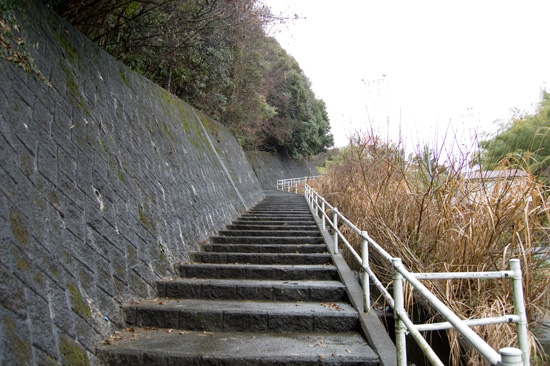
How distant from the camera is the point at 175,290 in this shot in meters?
4.12

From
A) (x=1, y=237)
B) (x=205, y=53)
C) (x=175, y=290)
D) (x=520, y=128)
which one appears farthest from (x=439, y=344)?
(x=520, y=128)

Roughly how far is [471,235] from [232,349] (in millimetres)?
2241

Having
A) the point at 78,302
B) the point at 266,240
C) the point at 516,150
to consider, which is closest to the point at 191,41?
the point at 266,240

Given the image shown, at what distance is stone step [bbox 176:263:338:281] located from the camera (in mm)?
4770

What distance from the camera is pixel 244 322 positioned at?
3537mm

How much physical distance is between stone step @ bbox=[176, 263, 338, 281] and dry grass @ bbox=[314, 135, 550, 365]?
2.49 ft

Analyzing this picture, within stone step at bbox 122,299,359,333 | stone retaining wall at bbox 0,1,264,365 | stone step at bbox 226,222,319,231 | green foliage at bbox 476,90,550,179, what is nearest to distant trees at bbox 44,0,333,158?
stone retaining wall at bbox 0,1,264,365

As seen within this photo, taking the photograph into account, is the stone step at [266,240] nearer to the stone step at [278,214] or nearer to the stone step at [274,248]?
the stone step at [274,248]

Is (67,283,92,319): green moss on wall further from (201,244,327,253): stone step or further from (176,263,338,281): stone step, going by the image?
(201,244,327,253): stone step

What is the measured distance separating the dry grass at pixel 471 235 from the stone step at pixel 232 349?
843mm

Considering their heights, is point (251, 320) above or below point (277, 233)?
below

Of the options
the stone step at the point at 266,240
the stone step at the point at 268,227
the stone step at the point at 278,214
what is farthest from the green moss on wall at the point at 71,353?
the stone step at the point at 278,214

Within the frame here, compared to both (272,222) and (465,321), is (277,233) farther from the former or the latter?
(465,321)

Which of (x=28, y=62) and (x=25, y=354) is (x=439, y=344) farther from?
(x=28, y=62)
